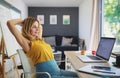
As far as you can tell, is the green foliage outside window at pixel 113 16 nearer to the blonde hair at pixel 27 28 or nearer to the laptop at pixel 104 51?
the laptop at pixel 104 51

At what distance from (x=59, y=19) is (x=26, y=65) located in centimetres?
685

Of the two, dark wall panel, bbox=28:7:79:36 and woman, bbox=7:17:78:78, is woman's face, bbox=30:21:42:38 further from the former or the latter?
dark wall panel, bbox=28:7:79:36

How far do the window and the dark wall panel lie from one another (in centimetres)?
379

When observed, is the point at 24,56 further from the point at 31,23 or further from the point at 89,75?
the point at 89,75

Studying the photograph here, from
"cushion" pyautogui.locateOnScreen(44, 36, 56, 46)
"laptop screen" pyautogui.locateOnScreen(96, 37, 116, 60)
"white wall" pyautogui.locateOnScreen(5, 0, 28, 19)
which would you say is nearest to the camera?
"laptop screen" pyautogui.locateOnScreen(96, 37, 116, 60)

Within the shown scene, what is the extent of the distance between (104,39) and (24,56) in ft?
3.68

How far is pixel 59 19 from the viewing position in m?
8.84

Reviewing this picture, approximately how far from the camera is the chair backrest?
206 cm

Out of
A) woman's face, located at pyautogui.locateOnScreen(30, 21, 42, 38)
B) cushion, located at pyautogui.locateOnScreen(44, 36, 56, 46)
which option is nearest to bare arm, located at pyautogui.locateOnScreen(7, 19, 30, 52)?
woman's face, located at pyautogui.locateOnScreen(30, 21, 42, 38)

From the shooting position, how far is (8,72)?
510 cm

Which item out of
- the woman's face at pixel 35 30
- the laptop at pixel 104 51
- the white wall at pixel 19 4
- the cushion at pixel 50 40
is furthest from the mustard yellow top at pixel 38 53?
the cushion at pixel 50 40

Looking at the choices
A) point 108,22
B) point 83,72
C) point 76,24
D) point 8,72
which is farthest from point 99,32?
point 76,24

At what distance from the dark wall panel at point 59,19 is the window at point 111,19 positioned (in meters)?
3.79

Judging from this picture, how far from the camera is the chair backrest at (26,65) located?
81.3 inches
